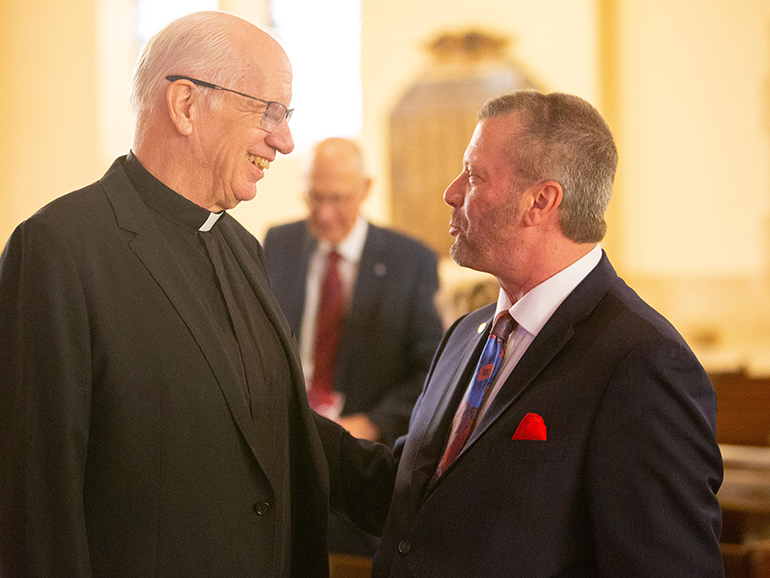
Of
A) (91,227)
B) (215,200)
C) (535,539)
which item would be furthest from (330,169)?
(535,539)

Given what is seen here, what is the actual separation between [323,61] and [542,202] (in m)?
8.32

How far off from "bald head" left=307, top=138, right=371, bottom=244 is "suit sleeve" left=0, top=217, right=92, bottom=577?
2.30 meters

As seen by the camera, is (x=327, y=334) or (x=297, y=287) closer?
(x=327, y=334)

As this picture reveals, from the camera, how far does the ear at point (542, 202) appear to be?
184 centimetres

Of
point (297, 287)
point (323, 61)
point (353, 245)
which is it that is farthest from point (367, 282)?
point (323, 61)

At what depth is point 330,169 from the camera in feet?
12.7

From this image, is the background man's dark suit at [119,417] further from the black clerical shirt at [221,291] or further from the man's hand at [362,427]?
the man's hand at [362,427]

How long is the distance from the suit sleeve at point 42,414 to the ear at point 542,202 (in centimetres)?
103

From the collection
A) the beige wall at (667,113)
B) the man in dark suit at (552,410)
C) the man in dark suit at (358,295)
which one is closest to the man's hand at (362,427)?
the man in dark suit at (358,295)

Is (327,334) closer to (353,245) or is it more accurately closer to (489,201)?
(353,245)

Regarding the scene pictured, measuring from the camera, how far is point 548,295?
6.15 feet

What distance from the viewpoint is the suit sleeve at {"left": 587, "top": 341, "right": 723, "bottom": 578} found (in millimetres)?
1524

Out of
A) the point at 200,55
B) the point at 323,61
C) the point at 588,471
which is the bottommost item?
the point at 588,471

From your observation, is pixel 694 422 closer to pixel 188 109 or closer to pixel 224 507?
pixel 224 507
